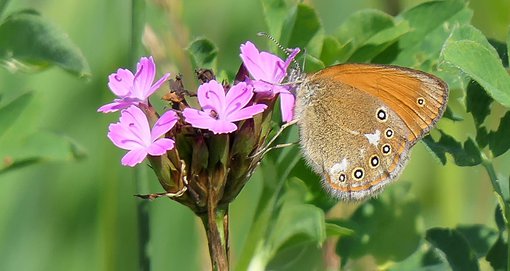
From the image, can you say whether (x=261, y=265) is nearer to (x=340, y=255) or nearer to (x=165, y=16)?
(x=340, y=255)

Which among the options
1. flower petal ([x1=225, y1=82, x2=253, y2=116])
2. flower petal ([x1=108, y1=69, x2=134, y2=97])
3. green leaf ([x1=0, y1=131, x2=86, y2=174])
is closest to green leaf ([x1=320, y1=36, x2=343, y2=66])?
flower petal ([x1=225, y1=82, x2=253, y2=116])

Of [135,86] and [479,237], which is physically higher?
[135,86]

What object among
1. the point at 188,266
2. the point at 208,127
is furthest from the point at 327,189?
the point at 188,266

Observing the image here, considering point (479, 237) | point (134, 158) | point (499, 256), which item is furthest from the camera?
point (479, 237)

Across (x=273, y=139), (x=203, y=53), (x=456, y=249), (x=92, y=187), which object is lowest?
(x=92, y=187)

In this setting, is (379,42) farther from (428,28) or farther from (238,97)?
(238,97)

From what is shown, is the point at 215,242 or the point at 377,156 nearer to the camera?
the point at 215,242

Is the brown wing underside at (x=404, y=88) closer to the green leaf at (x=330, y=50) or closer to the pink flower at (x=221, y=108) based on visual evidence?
the green leaf at (x=330, y=50)

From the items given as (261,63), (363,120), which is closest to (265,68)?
(261,63)
